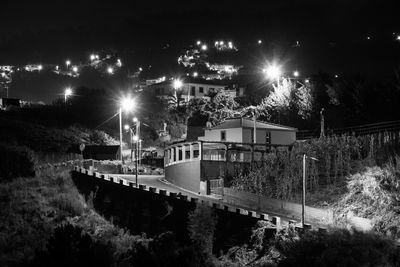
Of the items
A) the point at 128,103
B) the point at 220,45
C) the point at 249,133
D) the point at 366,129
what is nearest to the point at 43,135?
the point at 128,103

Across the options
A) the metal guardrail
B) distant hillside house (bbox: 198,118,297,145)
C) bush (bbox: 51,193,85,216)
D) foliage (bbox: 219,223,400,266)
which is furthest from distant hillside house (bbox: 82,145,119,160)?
foliage (bbox: 219,223,400,266)

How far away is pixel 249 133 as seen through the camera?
132ft

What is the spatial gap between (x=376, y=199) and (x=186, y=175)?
606 inches

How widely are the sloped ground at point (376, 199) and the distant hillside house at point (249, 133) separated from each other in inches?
671

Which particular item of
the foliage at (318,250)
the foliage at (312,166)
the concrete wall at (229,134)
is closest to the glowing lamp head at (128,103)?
the concrete wall at (229,134)

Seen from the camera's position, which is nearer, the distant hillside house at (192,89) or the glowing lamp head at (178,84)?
the glowing lamp head at (178,84)

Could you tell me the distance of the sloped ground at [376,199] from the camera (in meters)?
18.5

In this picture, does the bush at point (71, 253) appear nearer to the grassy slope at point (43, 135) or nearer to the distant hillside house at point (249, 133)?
the distant hillside house at point (249, 133)

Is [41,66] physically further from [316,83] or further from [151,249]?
[151,249]

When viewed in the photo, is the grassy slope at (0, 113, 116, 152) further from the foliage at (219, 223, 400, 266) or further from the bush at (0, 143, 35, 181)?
the foliage at (219, 223, 400, 266)

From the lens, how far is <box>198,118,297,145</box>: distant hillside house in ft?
132

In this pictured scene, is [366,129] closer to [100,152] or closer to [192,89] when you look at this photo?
[100,152]

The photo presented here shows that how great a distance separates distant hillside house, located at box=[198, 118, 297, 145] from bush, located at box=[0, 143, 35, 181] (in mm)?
14969

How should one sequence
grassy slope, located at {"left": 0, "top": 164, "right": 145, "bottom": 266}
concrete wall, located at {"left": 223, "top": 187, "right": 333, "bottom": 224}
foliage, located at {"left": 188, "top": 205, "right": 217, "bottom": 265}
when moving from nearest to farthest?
concrete wall, located at {"left": 223, "top": 187, "right": 333, "bottom": 224} → foliage, located at {"left": 188, "top": 205, "right": 217, "bottom": 265} → grassy slope, located at {"left": 0, "top": 164, "right": 145, "bottom": 266}
